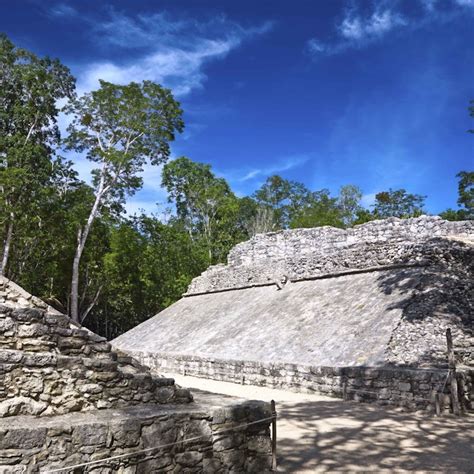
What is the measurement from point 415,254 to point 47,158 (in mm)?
19463

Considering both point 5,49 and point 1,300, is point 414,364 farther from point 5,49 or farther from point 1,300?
point 5,49

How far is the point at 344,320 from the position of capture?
11117 mm

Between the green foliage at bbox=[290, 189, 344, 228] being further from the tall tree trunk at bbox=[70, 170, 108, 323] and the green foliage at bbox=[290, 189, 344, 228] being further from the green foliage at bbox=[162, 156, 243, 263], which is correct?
the tall tree trunk at bbox=[70, 170, 108, 323]

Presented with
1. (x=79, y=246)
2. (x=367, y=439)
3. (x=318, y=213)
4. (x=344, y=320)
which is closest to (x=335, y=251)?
(x=344, y=320)

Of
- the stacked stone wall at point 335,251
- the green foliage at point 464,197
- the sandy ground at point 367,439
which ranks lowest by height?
the sandy ground at point 367,439

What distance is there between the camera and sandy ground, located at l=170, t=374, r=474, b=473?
16.7 ft

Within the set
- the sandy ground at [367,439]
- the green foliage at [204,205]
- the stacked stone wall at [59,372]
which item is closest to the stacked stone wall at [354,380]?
the sandy ground at [367,439]

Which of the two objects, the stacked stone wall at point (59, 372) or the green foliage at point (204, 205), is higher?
the green foliage at point (204, 205)

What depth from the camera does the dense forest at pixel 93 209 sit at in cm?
2230

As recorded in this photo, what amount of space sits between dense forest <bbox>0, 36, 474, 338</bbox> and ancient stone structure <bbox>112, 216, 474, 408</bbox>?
8830 mm

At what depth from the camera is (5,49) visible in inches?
870

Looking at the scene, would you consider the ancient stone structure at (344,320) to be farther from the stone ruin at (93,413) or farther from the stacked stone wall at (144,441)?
the stone ruin at (93,413)

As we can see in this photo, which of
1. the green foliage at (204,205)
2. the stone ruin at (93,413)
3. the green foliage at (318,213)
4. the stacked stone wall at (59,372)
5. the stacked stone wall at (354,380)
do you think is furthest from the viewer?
the green foliage at (318,213)

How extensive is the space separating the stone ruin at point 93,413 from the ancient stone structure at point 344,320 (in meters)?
4.15
